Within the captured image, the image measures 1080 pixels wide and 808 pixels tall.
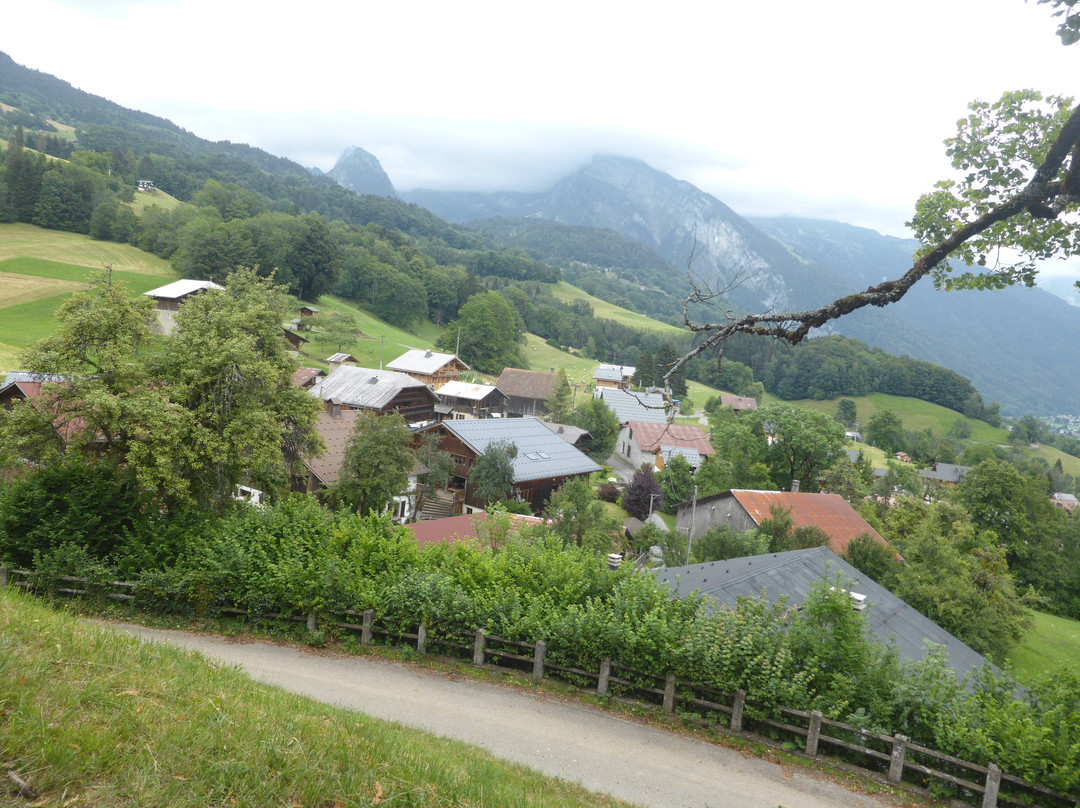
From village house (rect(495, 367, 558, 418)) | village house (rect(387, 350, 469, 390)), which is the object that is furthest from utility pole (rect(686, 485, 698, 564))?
village house (rect(387, 350, 469, 390))

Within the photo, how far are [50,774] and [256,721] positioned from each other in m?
1.63

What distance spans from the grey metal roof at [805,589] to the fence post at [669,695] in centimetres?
339

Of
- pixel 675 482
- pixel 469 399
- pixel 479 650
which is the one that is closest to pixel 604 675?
pixel 479 650

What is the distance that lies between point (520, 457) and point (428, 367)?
33.9 meters

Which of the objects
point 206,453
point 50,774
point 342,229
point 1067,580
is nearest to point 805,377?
point 1067,580

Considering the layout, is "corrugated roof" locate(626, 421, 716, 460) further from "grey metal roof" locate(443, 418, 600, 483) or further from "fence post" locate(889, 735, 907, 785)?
"fence post" locate(889, 735, 907, 785)

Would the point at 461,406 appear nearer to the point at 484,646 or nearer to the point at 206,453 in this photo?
the point at 206,453

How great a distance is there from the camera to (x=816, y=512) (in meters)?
30.6

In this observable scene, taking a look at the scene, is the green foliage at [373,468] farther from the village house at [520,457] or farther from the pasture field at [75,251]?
the pasture field at [75,251]

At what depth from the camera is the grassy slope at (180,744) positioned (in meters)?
4.04

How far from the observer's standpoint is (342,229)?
133250 millimetres

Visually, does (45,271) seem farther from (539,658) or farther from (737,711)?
(737,711)

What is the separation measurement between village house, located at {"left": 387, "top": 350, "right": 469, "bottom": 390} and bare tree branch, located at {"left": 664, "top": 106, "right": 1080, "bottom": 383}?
217 feet

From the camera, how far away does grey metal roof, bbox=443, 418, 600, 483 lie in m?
39.8
